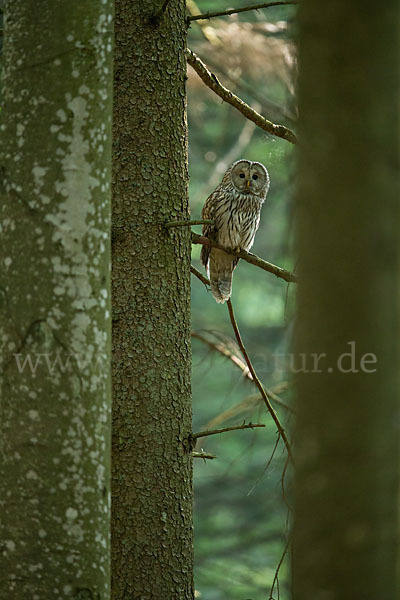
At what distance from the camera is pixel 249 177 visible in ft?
18.1

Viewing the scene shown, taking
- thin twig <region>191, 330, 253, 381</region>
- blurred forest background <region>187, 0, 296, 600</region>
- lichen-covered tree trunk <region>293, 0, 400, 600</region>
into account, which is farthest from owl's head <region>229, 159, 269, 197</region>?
lichen-covered tree trunk <region>293, 0, 400, 600</region>

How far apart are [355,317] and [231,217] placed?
4049mm

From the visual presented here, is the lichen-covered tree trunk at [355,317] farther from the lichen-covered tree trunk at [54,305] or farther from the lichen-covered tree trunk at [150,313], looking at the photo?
the lichen-covered tree trunk at [150,313]

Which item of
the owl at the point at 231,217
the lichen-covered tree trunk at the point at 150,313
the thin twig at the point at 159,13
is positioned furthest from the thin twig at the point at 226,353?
the thin twig at the point at 159,13

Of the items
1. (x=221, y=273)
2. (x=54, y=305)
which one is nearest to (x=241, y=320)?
(x=221, y=273)

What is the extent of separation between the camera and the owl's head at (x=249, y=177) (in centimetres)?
553

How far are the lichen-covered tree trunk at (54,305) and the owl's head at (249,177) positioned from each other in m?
3.56

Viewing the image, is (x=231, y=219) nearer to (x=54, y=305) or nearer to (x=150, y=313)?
(x=150, y=313)

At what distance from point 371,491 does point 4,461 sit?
1036mm

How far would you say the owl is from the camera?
519 centimetres

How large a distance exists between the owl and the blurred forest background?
0.23 m

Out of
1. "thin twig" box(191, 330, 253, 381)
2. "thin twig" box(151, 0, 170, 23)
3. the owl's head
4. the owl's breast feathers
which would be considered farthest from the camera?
the owl's head

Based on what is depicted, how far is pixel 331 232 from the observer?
1232mm

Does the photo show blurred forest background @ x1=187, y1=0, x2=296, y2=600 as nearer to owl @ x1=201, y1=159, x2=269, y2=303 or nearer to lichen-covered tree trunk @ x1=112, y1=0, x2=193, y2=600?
owl @ x1=201, y1=159, x2=269, y2=303
